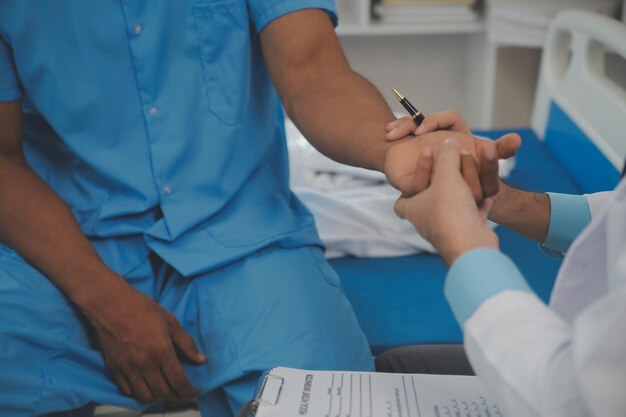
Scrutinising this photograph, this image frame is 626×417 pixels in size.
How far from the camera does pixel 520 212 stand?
0.85 metres

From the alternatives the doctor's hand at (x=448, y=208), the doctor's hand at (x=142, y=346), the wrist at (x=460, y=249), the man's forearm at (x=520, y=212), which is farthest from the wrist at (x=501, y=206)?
the doctor's hand at (x=142, y=346)

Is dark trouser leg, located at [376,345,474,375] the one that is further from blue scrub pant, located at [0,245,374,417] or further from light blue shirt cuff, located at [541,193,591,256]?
light blue shirt cuff, located at [541,193,591,256]

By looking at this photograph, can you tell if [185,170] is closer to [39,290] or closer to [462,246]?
[39,290]

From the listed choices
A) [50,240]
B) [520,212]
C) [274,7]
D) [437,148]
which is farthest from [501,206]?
[50,240]

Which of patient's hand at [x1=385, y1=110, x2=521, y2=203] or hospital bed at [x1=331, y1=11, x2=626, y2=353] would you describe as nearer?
patient's hand at [x1=385, y1=110, x2=521, y2=203]

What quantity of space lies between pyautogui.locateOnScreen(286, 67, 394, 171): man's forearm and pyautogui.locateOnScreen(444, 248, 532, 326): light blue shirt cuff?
12.4 inches

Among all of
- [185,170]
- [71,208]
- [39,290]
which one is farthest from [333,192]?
[39,290]

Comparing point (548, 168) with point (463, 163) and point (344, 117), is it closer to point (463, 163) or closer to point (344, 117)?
point (344, 117)

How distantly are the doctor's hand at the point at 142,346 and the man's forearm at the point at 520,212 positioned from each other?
19.1 inches

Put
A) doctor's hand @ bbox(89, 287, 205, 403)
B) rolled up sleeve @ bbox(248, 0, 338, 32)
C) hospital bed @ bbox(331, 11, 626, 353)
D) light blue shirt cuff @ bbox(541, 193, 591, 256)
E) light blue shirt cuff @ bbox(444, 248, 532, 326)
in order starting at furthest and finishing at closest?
hospital bed @ bbox(331, 11, 626, 353), rolled up sleeve @ bbox(248, 0, 338, 32), doctor's hand @ bbox(89, 287, 205, 403), light blue shirt cuff @ bbox(541, 193, 591, 256), light blue shirt cuff @ bbox(444, 248, 532, 326)

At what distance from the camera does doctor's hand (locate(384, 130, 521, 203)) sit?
2.19ft

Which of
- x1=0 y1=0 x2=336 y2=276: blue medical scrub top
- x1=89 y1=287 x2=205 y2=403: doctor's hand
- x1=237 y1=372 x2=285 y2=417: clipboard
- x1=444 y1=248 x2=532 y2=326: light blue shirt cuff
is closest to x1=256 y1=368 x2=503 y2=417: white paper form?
x1=237 y1=372 x2=285 y2=417: clipboard

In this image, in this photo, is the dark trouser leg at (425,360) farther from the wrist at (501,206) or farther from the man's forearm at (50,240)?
the man's forearm at (50,240)

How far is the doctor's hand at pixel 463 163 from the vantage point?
26.3 inches
